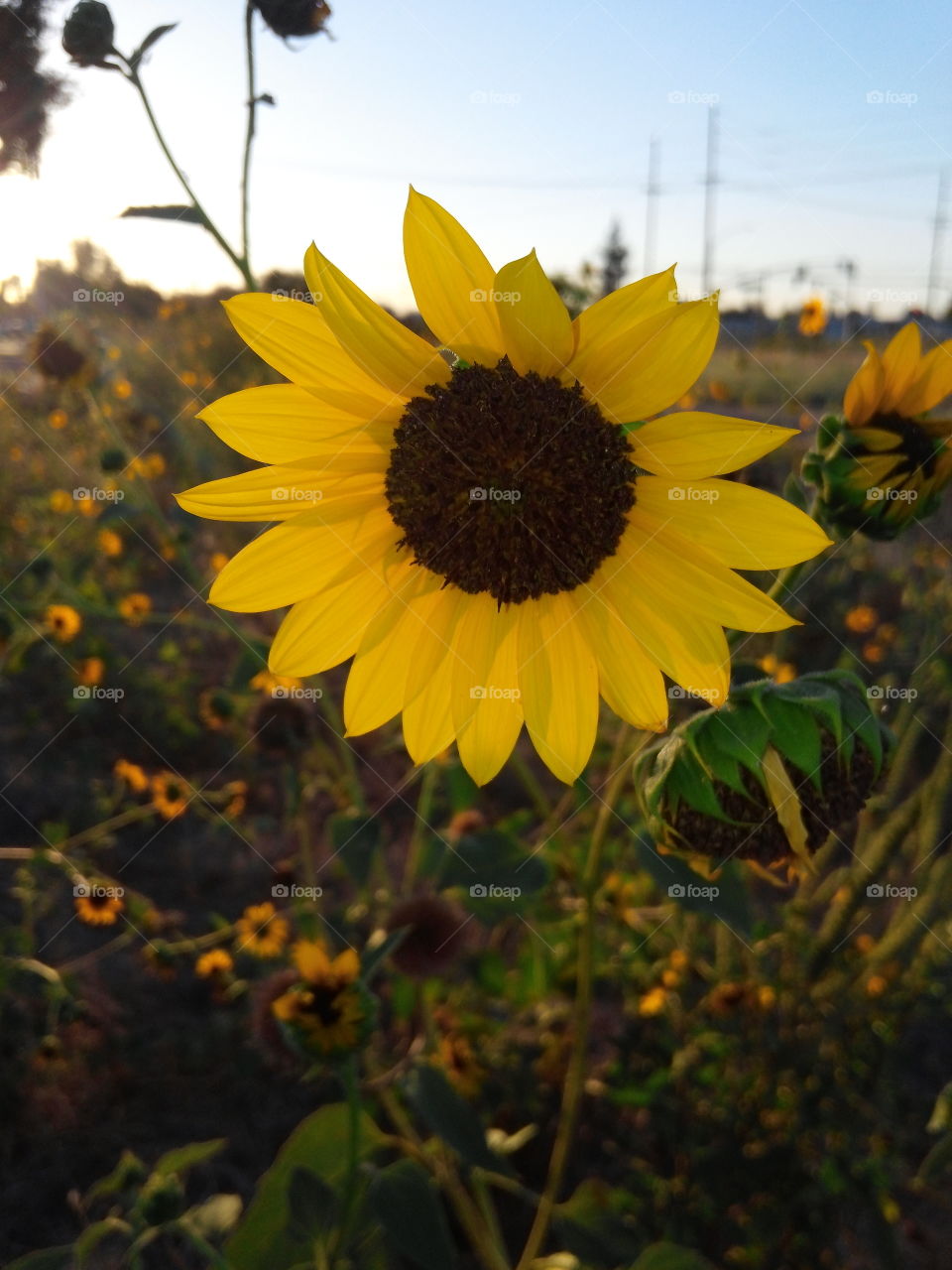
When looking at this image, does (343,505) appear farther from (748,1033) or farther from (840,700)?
(748,1033)

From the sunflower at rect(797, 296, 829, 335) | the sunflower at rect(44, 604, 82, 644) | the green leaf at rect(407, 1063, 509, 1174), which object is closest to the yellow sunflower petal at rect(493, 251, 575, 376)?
the green leaf at rect(407, 1063, 509, 1174)

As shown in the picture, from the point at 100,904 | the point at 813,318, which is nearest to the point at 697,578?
the point at 100,904

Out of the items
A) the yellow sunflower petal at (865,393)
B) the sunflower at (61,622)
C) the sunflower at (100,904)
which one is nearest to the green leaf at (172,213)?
the yellow sunflower petal at (865,393)

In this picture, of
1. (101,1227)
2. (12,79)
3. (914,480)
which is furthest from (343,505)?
(101,1227)

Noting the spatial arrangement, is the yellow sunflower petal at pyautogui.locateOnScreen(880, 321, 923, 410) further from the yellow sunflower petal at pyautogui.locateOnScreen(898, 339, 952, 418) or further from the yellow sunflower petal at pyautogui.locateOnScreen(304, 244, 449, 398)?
the yellow sunflower petal at pyautogui.locateOnScreen(304, 244, 449, 398)

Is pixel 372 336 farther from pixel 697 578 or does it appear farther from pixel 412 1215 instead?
pixel 412 1215
